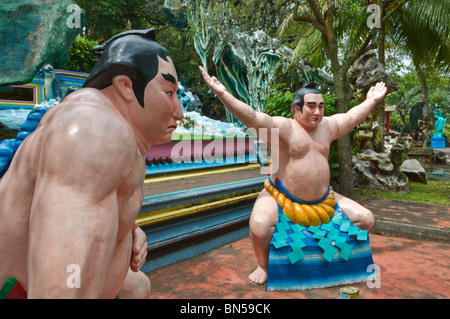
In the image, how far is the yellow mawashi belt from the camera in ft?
10.4

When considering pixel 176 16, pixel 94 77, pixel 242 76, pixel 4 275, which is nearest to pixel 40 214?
pixel 4 275

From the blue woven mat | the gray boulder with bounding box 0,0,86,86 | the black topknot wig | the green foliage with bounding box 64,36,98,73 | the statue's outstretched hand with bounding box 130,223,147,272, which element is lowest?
the blue woven mat

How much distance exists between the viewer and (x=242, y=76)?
1702 cm

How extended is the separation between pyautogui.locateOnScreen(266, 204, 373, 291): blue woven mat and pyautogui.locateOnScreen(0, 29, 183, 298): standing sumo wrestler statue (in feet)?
6.46

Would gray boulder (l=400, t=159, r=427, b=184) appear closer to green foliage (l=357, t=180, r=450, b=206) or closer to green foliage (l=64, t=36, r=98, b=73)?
green foliage (l=357, t=180, r=450, b=206)

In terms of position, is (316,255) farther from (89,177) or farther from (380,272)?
(89,177)

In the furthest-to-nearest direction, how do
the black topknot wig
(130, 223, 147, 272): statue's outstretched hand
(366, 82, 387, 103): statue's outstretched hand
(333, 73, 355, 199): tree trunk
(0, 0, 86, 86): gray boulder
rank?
(333, 73, 355, 199): tree trunk < (366, 82, 387, 103): statue's outstretched hand < (0, 0, 86, 86): gray boulder < (130, 223, 147, 272): statue's outstretched hand < the black topknot wig

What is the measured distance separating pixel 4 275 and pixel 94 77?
0.66 meters

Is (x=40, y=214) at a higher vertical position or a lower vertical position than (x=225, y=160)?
higher

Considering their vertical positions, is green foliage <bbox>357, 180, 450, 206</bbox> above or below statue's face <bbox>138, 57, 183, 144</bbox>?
below

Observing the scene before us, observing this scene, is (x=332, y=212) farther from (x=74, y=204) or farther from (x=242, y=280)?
(x=74, y=204)

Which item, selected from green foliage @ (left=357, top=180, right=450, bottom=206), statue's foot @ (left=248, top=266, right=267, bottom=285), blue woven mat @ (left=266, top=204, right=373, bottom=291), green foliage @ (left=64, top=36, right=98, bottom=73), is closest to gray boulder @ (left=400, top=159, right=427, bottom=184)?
green foliage @ (left=357, top=180, right=450, bottom=206)

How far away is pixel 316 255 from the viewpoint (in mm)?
3018

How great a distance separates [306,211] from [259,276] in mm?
737
